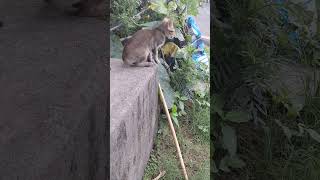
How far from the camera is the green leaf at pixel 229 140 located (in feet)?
7.14

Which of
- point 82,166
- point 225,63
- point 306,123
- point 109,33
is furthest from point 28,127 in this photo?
point 306,123

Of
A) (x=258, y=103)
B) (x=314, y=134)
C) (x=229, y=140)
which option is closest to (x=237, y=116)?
(x=229, y=140)

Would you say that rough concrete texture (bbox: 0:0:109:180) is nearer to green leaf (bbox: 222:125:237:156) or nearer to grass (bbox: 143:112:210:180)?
grass (bbox: 143:112:210:180)

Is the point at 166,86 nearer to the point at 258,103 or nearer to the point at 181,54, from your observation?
the point at 181,54

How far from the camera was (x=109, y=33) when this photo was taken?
1.29 meters

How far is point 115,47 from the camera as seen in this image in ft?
4.44

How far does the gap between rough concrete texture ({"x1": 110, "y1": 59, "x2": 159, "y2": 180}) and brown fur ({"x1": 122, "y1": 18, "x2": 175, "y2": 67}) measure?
0.03 m

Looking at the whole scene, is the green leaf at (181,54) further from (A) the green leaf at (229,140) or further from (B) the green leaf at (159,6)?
(A) the green leaf at (229,140)

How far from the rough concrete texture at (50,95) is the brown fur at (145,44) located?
100 millimetres

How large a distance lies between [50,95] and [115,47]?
0.24 meters

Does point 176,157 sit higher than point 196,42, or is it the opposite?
point 196,42

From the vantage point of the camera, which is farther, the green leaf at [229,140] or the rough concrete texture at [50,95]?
the green leaf at [229,140]

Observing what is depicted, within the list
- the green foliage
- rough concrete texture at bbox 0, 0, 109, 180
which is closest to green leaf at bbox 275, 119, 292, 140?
the green foliage

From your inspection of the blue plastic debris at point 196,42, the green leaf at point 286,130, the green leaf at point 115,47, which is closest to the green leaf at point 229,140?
the green leaf at point 286,130
